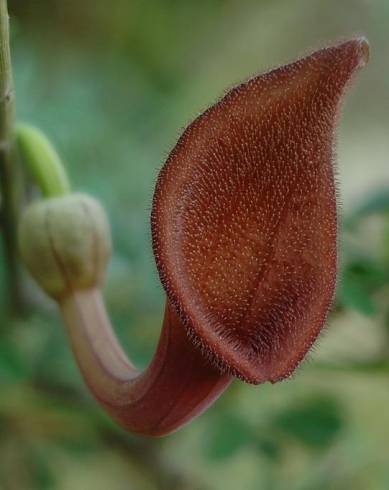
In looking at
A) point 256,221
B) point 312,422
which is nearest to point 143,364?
point 312,422

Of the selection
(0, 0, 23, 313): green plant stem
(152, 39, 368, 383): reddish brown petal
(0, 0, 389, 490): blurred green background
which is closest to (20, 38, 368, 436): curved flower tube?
(152, 39, 368, 383): reddish brown petal

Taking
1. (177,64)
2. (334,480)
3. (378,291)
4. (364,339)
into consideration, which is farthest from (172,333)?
(177,64)

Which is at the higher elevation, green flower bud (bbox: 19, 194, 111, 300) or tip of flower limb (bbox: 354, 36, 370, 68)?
Result: tip of flower limb (bbox: 354, 36, 370, 68)

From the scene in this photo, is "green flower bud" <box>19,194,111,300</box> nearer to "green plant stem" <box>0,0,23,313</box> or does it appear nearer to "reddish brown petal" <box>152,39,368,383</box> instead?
"green plant stem" <box>0,0,23,313</box>

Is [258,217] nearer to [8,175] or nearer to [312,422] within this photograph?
[8,175]

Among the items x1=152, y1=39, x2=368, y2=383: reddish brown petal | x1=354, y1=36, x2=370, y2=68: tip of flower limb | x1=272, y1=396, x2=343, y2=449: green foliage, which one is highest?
x1=354, y1=36, x2=370, y2=68: tip of flower limb

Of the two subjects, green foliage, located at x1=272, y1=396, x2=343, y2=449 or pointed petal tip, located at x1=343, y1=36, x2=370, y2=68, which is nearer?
pointed petal tip, located at x1=343, y1=36, x2=370, y2=68

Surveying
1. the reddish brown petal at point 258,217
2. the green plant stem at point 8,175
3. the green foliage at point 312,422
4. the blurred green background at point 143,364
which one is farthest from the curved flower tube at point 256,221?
the green foliage at point 312,422
